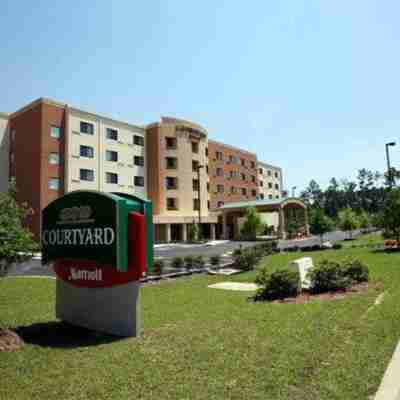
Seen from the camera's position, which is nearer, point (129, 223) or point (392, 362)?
point (392, 362)

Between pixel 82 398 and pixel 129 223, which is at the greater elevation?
pixel 129 223

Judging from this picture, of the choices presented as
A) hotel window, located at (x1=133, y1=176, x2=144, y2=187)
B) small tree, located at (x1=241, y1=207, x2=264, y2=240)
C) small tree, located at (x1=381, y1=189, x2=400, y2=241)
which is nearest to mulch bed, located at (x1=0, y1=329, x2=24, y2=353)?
small tree, located at (x1=381, y1=189, x2=400, y2=241)

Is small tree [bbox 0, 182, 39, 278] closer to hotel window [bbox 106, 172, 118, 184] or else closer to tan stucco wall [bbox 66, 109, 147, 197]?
tan stucco wall [bbox 66, 109, 147, 197]

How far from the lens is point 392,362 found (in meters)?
4.68

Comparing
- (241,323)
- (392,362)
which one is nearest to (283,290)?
(241,323)

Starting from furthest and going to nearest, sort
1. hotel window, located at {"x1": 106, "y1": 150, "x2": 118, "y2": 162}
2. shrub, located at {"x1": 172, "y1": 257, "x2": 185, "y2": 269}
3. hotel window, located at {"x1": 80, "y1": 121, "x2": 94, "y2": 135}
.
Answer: hotel window, located at {"x1": 106, "y1": 150, "x2": 118, "y2": 162} → hotel window, located at {"x1": 80, "y1": 121, "x2": 94, "y2": 135} → shrub, located at {"x1": 172, "y1": 257, "x2": 185, "y2": 269}

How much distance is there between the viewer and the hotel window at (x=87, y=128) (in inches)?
1503

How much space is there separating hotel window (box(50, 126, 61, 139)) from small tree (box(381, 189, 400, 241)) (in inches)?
1237

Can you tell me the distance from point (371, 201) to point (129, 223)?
114096 mm

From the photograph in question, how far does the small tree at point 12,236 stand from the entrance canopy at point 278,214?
39.7 meters

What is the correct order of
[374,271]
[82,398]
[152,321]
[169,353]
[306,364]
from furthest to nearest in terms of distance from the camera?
[374,271], [152,321], [169,353], [306,364], [82,398]

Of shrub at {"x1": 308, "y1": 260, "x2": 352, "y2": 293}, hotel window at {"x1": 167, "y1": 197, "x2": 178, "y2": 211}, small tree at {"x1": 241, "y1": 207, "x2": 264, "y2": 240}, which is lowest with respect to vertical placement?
shrub at {"x1": 308, "y1": 260, "x2": 352, "y2": 293}

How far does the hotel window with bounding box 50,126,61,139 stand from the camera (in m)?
36.0

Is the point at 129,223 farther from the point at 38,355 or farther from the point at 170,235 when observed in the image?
the point at 170,235
